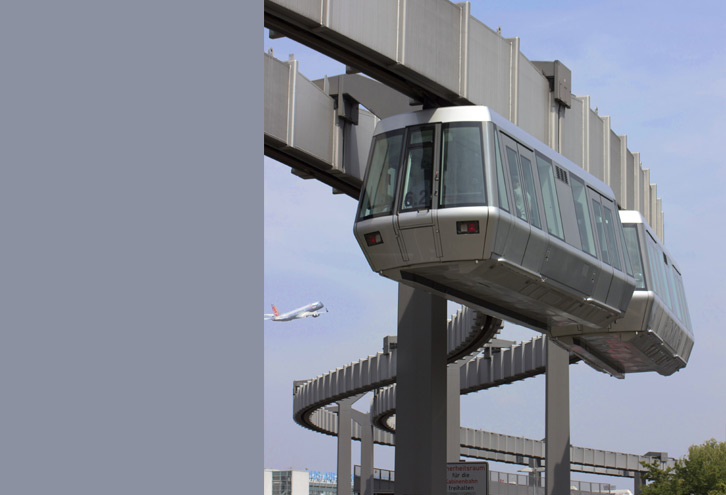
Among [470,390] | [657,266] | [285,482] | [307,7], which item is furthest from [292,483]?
[307,7]

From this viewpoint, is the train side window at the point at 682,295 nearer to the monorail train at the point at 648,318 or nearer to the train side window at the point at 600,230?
the monorail train at the point at 648,318

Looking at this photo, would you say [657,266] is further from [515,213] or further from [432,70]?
[432,70]

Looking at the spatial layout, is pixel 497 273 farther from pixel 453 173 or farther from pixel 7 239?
pixel 7 239

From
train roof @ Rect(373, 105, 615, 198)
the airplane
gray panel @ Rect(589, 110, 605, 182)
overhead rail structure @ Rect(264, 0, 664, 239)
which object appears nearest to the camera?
overhead rail structure @ Rect(264, 0, 664, 239)

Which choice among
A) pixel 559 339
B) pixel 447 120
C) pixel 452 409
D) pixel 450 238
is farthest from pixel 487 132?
pixel 452 409

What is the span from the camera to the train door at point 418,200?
1279 cm

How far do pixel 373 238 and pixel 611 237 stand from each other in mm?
5362

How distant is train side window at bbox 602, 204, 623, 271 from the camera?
16766 mm

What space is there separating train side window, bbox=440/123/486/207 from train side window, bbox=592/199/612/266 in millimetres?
4143

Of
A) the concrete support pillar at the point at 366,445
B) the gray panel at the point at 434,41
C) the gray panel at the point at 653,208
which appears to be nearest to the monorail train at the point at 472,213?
the gray panel at the point at 434,41

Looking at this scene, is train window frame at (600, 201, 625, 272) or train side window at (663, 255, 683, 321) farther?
train side window at (663, 255, 683, 321)

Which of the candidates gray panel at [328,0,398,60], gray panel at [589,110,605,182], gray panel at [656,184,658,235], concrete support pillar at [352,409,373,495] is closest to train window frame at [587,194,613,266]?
gray panel at [589,110,605,182]

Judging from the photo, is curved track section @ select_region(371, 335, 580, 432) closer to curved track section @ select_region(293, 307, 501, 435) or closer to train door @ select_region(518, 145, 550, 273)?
curved track section @ select_region(293, 307, 501, 435)

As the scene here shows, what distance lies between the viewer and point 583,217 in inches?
621
